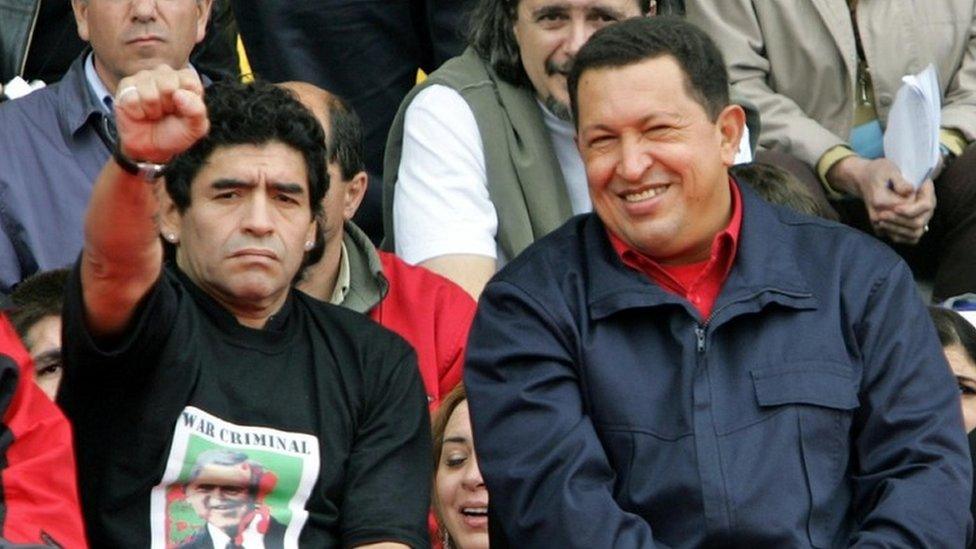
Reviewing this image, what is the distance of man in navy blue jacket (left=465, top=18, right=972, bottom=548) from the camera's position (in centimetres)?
382

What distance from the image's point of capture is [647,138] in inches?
160

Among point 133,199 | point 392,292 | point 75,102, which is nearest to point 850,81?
point 392,292

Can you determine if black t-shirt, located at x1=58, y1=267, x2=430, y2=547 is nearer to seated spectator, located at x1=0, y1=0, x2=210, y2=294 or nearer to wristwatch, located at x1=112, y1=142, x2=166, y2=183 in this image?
wristwatch, located at x1=112, y1=142, x2=166, y2=183

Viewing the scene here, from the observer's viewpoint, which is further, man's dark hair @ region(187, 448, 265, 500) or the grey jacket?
the grey jacket

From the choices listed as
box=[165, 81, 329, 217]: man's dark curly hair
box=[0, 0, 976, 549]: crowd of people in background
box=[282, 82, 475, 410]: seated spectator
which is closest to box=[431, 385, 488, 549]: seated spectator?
box=[0, 0, 976, 549]: crowd of people in background

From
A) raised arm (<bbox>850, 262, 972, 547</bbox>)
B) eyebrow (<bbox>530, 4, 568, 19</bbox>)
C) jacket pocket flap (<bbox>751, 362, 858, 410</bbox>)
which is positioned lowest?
raised arm (<bbox>850, 262, 972, 547</bbox>)

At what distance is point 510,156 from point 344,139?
49 centimetres

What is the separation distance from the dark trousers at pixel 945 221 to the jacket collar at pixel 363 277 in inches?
51.0

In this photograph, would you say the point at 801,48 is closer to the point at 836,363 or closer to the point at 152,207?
the point at 836,363

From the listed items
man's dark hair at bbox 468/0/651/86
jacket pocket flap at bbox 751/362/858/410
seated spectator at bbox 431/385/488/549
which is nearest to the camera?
jacket pocket flap at bbox 751/362/858/410

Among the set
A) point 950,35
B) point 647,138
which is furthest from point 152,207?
point 950,35

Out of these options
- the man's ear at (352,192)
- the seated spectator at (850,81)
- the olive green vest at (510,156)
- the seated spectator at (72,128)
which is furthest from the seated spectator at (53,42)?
the seated spectator at (850,81)

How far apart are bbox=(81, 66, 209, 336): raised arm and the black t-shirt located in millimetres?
50

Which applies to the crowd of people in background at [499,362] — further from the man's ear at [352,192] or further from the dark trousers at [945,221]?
the dark trousers at [945,221]
